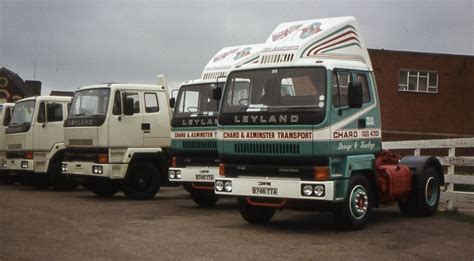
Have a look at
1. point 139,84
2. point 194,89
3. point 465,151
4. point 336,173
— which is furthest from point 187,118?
point 465,151

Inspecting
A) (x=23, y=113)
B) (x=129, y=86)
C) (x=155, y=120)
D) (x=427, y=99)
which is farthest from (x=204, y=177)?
(x=427, y=99)

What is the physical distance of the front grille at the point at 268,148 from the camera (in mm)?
10308

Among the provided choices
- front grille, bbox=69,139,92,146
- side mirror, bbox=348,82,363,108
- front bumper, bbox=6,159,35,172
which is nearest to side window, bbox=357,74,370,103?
side mirror, bbox=348,82,363,108

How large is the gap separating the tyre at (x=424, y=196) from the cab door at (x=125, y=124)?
20.0 feet

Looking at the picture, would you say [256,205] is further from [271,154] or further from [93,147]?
[93,147]

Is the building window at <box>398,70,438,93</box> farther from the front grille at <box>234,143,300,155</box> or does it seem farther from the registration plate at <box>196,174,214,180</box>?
the front grille at <box>234,143,300,155</box>

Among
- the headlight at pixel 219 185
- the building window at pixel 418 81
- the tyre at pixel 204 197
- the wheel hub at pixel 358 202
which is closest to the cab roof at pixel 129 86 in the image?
the tyre at pixel 204 197

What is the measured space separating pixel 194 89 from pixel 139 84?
6.81ft

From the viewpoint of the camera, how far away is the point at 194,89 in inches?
579

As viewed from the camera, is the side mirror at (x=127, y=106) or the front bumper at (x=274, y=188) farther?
the side mirror at (x=127, y=106)

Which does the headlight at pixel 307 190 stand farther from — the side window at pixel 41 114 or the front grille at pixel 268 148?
the side window at pixel 41 114

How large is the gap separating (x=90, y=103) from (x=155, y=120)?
1484 millimetres

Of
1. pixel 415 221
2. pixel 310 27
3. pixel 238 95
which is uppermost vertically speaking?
pixel 310 27

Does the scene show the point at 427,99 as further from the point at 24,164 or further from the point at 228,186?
the point at 228,186
